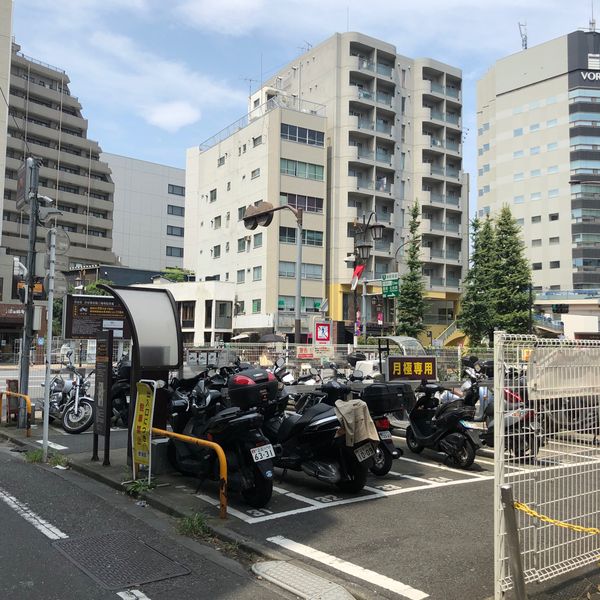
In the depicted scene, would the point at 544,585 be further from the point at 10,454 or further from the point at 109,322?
the point at 109,322

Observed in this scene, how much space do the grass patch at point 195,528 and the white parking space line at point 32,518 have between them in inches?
41.7

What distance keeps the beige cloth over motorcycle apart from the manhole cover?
7.54 feet

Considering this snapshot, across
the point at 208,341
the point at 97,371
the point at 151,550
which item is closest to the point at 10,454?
the point at 97,371

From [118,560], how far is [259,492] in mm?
1701

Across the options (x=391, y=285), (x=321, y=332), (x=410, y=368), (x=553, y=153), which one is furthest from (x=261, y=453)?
(x=553, y=153)

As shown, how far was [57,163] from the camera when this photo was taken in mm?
65625

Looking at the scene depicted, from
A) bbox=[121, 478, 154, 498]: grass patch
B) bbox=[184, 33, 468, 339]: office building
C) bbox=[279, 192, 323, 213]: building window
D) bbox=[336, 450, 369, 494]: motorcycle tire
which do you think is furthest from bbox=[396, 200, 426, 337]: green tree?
bbox=[121, 478, 154, 498]: grass patch

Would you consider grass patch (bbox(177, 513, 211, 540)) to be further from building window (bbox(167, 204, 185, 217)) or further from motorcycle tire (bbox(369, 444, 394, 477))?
building window (bbox(167, 204, 185, 217))

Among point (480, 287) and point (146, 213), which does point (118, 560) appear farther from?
point (146, 213)

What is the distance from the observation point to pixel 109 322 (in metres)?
14.0

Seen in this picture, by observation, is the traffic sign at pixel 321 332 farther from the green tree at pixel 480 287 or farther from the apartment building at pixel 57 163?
the apartment building at pixel 57 163

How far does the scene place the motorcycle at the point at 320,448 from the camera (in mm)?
6422

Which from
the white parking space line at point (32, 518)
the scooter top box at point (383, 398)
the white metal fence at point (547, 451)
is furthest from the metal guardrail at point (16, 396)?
the white metal fence at point (547, 451)

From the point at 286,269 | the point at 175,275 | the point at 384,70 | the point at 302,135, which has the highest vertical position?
the point at 384,70
